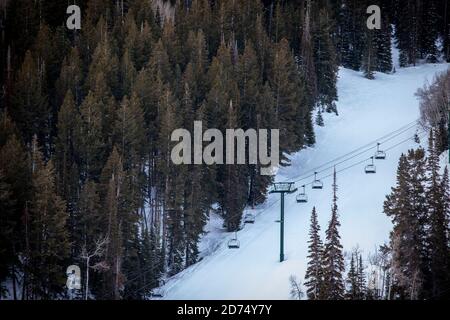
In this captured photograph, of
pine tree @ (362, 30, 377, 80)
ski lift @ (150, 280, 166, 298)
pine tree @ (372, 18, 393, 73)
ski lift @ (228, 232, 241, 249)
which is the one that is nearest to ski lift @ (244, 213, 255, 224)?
ski lift @ (228, 232, 241, 249)

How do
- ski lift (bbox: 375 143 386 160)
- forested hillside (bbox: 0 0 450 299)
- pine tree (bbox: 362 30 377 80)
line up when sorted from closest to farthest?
forested hillside (bbox: 0 0 450 299)
ski lift (bbox: 375 143 386 160)
pine tree (bbox: 362 30 377 80)

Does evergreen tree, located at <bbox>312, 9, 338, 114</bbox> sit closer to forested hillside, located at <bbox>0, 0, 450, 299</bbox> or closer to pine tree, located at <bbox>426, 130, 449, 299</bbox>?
forested hillside, located at <bbox>0, 0, 450, 299</bbox>

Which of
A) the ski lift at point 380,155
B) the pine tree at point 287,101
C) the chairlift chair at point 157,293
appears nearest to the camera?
the chairlift chair at point 157,293

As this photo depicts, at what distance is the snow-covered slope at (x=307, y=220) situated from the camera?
4972 cm

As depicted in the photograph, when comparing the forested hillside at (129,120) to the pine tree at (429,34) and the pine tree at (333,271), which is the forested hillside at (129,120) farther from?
the pine tree at (429,34)

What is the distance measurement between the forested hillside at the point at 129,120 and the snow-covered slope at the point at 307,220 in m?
1.70

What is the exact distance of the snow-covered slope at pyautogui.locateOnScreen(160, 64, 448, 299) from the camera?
4972 centimetres

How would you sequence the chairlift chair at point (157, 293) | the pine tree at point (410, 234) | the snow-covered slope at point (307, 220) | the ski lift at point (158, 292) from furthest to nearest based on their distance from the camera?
1. the ski lift at point (158, 292)
2. the chairlift chair at point (157, 293)
3. the snow-covered slope at point (307, 220)
4. the pine tree at point (410, 234)

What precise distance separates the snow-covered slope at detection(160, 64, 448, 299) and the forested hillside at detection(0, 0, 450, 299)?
1.70 meters

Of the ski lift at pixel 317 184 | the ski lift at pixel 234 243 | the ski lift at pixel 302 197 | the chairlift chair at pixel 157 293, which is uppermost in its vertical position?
the ski lift at pixel 317 184

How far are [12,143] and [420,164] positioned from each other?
26.0 metres

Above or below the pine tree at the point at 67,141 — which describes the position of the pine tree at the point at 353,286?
below

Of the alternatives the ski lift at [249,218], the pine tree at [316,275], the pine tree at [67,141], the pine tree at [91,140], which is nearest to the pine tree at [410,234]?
the pine tree at [316,275]

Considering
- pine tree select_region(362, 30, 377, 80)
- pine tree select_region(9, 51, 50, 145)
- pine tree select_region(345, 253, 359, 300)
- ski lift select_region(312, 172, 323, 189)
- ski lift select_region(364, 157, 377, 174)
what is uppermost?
pine tree select_region(362, 30, 377, 80)
